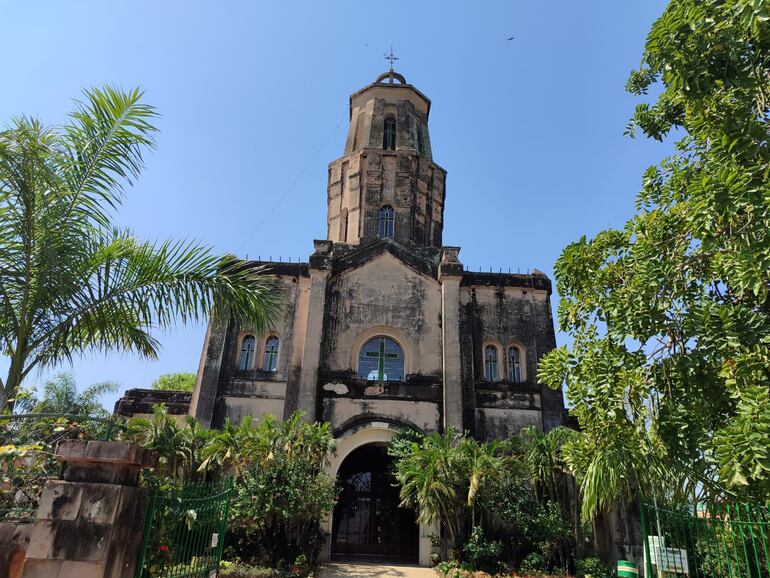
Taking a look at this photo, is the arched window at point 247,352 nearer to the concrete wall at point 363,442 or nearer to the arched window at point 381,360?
the arched window at point 381,360

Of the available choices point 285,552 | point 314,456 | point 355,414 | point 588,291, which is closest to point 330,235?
point 355,414

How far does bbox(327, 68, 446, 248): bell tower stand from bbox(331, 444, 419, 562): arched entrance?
25.8 ft

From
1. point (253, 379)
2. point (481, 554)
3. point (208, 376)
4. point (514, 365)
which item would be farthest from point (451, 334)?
point (208, 376)

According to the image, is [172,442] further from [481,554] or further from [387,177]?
[387,177]

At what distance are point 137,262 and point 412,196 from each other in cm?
1554

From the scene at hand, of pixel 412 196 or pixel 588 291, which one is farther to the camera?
pixel 412 196

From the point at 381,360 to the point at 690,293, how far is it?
11.3 m

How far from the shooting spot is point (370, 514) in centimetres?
1739

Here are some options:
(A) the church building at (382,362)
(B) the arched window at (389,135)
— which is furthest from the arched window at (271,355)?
(B) the arched window at (389,135)

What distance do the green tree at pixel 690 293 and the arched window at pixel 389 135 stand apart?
14025 mm

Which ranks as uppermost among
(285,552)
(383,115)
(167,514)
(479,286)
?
(383,115)

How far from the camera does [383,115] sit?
2350cm

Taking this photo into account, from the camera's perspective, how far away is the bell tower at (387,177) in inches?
850

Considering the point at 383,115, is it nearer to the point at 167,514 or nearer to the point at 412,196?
the point at 412,196
